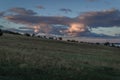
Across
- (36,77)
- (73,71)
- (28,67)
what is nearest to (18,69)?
(28,67)

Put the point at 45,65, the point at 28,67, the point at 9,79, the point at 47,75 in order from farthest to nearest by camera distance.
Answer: the point at 45,65
the point at 28,67
the point at 47,75
the point at 9,79

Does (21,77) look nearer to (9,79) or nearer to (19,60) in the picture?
(9,79)

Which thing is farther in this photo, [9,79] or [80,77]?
[80,77]

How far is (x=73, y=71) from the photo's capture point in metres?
29.1

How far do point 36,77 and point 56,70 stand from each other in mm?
4510

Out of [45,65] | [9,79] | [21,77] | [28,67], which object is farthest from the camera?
[45,65]

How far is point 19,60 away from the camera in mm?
31891

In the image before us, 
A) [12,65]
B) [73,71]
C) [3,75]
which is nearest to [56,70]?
[73,71]

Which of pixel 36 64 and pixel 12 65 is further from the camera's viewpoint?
pixel 36 64

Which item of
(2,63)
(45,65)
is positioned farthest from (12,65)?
(45,65)

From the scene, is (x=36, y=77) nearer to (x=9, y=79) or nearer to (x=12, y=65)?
(x=9, y=79)

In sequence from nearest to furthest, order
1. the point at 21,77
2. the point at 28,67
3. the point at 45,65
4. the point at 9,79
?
the point at 9,79 → the point at 21,77 → the point at 28,67 → the point at 45,65

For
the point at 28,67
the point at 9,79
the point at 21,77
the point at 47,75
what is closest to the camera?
the point at 9,79

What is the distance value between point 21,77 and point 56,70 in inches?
209
